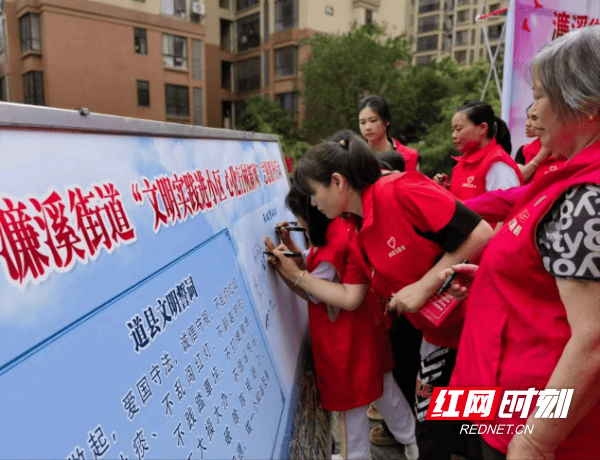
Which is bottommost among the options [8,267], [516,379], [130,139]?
[516,379]

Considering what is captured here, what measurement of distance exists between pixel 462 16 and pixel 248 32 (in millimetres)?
23495

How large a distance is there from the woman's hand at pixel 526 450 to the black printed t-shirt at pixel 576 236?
383 mm

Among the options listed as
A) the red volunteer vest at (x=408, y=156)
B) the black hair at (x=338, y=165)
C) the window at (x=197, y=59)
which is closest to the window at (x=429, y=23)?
the window at (x=197, y=59)

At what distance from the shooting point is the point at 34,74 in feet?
51.0

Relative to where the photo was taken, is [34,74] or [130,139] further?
[34,74]

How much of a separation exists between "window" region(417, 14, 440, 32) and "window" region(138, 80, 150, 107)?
2987 cm

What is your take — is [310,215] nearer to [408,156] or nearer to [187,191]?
[187,191]

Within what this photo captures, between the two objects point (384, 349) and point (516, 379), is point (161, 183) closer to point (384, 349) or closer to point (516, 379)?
point (516, 379)

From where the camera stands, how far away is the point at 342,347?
1.72 meters

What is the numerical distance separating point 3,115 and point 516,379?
3.76 ft

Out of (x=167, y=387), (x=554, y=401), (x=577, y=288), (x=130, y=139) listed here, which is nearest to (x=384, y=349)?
(x=554, y=401)

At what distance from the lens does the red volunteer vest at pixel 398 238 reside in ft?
4.93

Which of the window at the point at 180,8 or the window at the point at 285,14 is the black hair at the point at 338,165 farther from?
the window at the point at 285,14

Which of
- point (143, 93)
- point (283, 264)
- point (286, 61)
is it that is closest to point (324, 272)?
point (283, 264)
